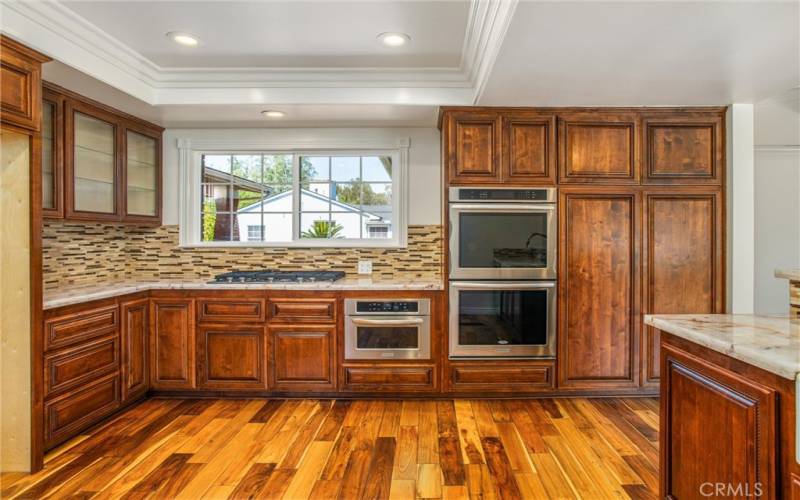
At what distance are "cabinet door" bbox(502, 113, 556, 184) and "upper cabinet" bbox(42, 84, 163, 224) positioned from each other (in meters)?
2.90

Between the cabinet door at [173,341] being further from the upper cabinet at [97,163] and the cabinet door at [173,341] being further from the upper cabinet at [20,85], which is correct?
the upper cabinet at [20,85]

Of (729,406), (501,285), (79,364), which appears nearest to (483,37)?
(501,285)

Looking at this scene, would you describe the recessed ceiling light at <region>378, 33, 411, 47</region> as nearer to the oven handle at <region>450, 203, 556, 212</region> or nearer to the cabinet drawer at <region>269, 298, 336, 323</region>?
the oven handle at <region>450, 203, 556, 212</region>

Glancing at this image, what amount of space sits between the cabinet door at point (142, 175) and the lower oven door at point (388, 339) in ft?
6.48

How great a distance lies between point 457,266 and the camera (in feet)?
10.0

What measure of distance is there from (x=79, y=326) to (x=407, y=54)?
259 cm

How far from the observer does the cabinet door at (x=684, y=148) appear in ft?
10.1

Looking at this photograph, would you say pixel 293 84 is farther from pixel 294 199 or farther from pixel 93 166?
pixel 93 166

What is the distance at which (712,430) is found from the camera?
1.39 metres

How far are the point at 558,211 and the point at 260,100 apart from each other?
2.29m

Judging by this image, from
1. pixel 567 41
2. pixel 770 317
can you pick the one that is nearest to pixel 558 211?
pixel 567 41

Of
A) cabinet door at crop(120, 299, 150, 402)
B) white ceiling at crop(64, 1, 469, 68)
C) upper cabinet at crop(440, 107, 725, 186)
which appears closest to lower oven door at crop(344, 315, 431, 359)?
upper cabinet at crop(440, 107, 725, 186)

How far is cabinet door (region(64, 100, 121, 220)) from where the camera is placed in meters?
2.75

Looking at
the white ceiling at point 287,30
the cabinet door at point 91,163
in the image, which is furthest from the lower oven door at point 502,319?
the cabinet door at point 91,163
